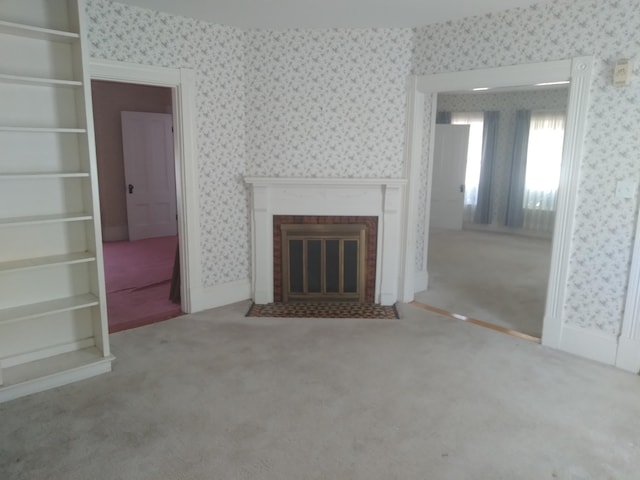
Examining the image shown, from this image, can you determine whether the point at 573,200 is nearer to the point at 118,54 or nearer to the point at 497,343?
the point at 497,343

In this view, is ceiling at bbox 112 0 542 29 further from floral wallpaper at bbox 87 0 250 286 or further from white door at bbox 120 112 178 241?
white door at bbox 120 112 178 241

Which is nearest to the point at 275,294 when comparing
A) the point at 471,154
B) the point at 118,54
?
the point at 118,54

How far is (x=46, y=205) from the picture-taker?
10.3 feet

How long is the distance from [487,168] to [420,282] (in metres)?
4.75

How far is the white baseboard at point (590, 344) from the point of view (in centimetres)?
347

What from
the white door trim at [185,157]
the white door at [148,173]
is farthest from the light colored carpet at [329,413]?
the white door at [148,173]

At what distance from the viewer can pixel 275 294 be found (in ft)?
15.7

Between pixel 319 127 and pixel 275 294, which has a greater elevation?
pixel 319 127

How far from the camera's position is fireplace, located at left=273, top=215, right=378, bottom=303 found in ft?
15.2

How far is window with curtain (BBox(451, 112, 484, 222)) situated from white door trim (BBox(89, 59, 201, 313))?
6.49 m

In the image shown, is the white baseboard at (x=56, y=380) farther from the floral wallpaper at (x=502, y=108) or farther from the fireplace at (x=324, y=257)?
the floral wallpaper at (x=502, y=108)

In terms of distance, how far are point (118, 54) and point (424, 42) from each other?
8.54 ft

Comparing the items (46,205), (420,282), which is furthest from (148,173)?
(420,282)

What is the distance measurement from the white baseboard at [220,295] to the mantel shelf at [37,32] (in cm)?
230
